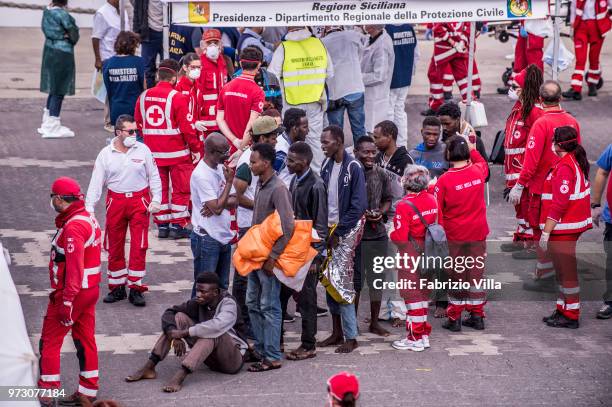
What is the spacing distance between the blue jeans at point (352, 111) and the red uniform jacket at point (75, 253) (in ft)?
19.6

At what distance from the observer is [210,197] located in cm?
1039

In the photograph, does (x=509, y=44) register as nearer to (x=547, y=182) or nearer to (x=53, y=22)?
(x=53, y=22)

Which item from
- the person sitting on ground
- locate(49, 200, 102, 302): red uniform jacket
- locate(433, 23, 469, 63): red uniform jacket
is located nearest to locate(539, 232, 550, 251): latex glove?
the person sitting on ground

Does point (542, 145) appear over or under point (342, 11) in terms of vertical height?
under

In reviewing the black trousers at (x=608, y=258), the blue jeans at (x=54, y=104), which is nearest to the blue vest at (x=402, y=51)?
the blue jeans at (x=54, y=104)

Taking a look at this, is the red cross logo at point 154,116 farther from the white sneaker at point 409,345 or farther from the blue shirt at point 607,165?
the blue shirt at point 607,165

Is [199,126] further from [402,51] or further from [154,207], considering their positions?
[402,51]

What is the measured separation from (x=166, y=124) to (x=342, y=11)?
2.45m

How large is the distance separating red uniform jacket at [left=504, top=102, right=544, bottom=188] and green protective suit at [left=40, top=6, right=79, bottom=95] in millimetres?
6911

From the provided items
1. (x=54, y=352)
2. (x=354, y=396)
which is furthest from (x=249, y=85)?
(x=354, y=396)

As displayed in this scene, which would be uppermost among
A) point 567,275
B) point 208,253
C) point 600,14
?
point 600,14

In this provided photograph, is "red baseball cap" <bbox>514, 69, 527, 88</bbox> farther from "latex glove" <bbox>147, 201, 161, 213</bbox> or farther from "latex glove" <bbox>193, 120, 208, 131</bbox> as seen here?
"latex glove" <bbox>147, 201, 161, 213</bbox>

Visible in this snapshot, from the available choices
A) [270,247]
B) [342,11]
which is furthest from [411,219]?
[342,11]

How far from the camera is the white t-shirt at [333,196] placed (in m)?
10.3
